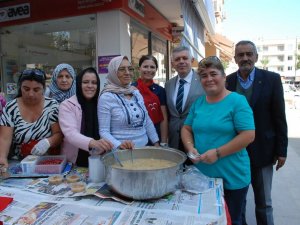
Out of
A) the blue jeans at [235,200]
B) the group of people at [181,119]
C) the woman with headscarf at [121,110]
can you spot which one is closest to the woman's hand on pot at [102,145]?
the group of people at [181,119]

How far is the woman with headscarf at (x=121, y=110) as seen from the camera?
1972 millimetres

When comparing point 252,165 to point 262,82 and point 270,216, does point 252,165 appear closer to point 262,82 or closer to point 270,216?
point 270,216

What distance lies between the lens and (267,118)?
228 cm

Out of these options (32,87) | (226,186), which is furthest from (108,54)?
(226,186)

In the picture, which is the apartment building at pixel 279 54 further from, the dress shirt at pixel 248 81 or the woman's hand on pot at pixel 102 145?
the woman's hand on pot at pixel 102 145

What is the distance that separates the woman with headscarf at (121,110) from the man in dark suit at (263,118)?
90 centimetres

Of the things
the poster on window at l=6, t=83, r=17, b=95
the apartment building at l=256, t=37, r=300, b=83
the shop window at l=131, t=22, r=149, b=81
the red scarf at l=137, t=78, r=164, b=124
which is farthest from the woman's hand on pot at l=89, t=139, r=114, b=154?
the apartment building at l=256, t=37, r=300, b=83

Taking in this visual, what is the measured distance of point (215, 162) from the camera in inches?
68.9

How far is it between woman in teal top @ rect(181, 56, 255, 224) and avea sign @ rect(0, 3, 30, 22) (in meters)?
4.40

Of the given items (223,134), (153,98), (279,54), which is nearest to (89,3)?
(153,98)

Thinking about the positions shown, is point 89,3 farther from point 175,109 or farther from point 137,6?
point 175,109

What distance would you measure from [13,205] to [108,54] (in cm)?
346

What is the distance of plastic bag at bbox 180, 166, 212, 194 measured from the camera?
1542mm

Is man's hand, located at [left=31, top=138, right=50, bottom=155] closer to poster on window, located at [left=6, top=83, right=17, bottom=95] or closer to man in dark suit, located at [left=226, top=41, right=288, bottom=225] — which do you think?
man in dark suit, located at [left=226, top=41, right=288, bottom=225]
